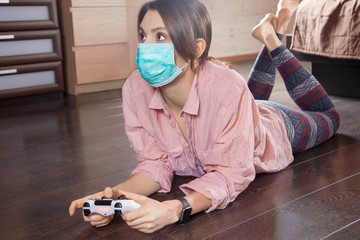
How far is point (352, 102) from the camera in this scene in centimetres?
258

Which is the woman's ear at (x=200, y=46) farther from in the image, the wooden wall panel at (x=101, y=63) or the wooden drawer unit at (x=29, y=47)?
the wooden wall panel at (x=101, y=63)

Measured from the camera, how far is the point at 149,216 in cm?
103

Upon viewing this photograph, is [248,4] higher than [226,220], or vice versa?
[248,4]

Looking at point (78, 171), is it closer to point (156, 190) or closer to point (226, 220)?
point (156, 190)

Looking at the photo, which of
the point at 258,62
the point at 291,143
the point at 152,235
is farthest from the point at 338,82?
the point at 152,235

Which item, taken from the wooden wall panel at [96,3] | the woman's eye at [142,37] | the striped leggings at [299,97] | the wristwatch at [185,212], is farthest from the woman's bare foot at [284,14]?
the wooden wall panel at [96,3]

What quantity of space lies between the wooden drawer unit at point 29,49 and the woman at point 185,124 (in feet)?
5.64

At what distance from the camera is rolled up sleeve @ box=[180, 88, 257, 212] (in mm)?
1193

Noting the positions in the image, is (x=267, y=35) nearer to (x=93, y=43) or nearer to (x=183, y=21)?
(x=183, y=21)

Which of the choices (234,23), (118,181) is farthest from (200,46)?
(234,23)

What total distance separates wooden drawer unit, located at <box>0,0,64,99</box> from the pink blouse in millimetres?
1711

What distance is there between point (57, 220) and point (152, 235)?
0.29 m

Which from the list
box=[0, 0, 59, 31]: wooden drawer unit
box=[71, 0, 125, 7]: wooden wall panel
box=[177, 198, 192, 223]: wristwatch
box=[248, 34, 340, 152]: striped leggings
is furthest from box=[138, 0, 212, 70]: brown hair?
box=[71, 0, 125, 7]: wooden wall panel

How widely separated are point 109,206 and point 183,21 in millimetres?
499
